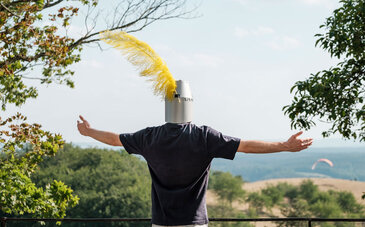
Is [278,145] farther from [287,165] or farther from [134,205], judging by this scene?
[287,165]

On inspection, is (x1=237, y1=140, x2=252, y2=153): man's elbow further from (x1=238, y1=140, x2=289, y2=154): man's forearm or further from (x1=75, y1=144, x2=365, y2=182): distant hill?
(x1=75, y1=144, x2=365, y2=182): distant hill

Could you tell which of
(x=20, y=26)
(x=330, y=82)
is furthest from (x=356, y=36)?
(x=20, y=26)

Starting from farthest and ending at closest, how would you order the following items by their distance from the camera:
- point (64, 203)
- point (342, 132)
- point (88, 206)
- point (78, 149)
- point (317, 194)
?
point (317, 194)
point (78, 149)
point (88, 206)
point (64, 203)
point (342, 132)

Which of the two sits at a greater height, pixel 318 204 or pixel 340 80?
pixel 340 80

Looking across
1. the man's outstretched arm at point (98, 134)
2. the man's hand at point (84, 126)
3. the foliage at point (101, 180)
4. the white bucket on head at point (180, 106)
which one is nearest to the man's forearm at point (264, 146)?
the white bucket on head at point (180, 106)

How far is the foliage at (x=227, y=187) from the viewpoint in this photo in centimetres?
5441

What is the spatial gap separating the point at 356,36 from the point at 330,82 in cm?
68

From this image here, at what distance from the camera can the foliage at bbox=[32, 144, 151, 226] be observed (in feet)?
116

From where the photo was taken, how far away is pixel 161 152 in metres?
2.06

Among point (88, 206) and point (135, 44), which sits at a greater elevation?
point (135, 44)

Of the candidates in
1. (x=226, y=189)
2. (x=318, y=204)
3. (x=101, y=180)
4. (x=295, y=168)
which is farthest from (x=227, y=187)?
(x=295, y=168)

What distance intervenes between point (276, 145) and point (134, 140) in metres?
0.67

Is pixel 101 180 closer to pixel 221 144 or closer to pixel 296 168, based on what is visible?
pixel 221 144

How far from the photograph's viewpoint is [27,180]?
621cm
